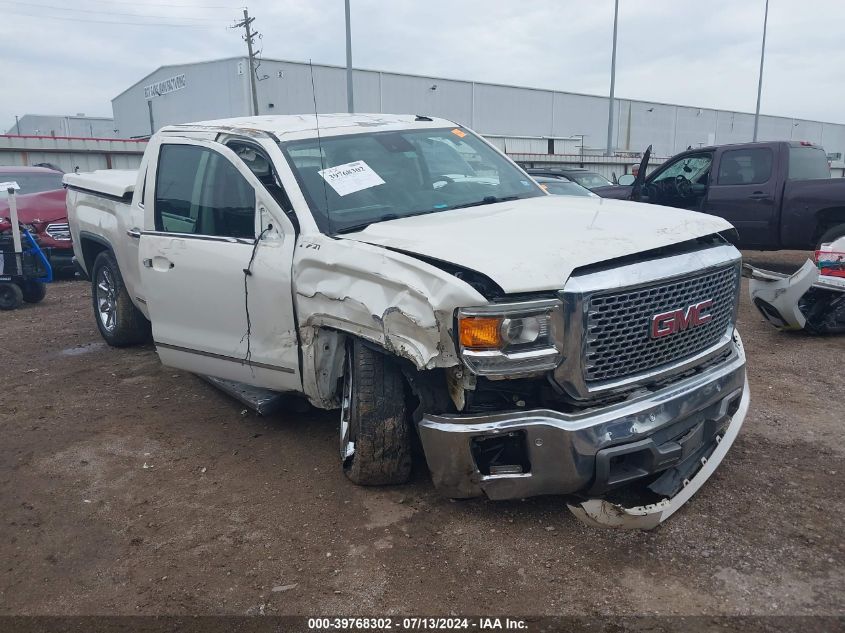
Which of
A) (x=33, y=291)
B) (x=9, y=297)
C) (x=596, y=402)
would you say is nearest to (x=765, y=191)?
(x=596, y=402)

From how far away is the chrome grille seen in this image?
2.81m

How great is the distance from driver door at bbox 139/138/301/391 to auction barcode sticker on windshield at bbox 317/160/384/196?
0.34m

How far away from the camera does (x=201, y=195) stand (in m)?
4.37

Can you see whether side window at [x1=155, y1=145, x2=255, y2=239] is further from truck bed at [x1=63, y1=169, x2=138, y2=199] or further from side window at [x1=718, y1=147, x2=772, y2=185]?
side window at [x1=718, y1=147, x2=772, y2=185]

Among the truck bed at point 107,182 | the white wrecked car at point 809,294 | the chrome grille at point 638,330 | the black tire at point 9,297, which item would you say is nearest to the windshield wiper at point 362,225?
the chrome grille at point 638,330

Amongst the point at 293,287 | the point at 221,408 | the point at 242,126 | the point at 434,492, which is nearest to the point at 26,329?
the point at 221,408

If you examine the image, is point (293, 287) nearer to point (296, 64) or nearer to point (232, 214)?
point (232, 214)

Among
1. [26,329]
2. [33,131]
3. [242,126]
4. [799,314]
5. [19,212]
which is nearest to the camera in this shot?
[242,126]

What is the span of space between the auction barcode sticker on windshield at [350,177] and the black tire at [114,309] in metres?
3.09

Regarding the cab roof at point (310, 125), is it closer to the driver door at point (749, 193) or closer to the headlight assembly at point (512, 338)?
the headlight assembly at point (512, 338)

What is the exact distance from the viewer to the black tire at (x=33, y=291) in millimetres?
9117

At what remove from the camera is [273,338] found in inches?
148

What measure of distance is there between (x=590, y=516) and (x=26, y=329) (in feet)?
22.8

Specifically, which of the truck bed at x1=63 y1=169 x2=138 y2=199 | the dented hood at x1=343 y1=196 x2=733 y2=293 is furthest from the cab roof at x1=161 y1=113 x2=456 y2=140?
the truck bed at x1=63 y1=169 x2=138 y2=199
